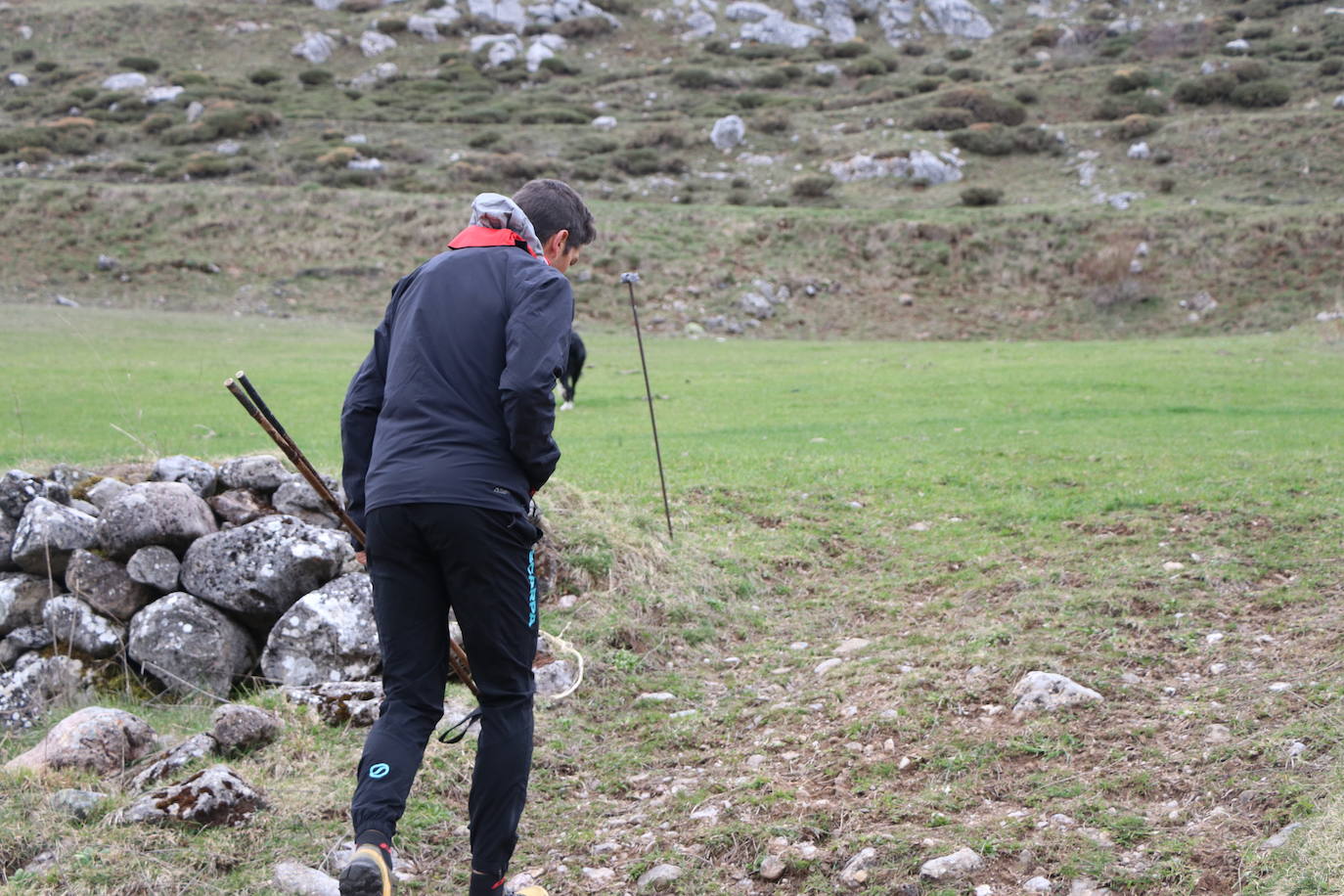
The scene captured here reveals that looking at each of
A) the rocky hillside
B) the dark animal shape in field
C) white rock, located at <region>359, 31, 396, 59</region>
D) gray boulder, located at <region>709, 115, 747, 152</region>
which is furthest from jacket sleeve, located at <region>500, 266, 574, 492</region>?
white rock, located at <region>359, 31, 396, 59</region>

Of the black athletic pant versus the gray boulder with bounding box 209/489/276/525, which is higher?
the black athletic pant

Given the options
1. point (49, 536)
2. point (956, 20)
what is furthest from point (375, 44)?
point (49, 536)

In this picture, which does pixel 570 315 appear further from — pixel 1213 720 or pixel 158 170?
pixel 158 170

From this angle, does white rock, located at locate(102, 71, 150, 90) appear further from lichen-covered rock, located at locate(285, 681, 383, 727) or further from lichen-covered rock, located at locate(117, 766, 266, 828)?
lichen-covered rock, located at locate(117, 766, 266, 828)

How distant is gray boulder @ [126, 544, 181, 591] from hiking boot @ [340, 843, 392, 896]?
431 centimetres

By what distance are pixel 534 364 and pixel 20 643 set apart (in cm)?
534

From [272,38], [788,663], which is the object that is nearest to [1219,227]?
[788,663]

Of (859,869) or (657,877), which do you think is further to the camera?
(657,877)

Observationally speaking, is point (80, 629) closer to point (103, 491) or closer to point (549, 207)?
point (103, 491)

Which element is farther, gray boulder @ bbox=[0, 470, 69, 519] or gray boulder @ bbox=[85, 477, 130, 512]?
gray boulder @ bbox=[85, 477, 130, 512]

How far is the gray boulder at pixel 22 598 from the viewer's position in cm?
705

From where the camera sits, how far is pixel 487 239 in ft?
13.2

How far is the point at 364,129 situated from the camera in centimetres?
6338

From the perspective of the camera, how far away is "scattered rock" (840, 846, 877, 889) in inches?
166
